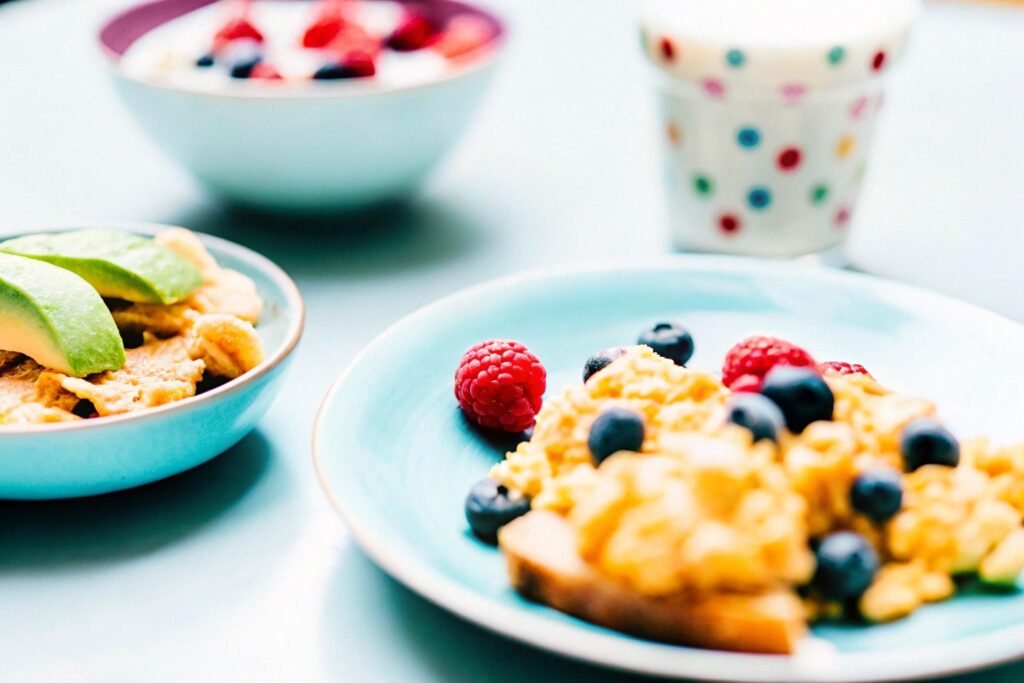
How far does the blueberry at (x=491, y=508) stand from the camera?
2.96 ft

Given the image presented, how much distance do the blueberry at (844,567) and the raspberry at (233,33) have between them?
1204 mm

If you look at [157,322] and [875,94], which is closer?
[157,322]

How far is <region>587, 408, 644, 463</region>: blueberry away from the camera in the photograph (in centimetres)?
88

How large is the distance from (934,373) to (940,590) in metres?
0.39

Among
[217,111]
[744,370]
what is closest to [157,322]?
[217,111]

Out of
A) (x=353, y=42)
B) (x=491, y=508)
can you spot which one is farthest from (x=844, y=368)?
(x=353, y=42)

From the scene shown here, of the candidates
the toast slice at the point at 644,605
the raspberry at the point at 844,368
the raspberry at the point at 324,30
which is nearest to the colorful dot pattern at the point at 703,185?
the raspberry at the point at 844,368

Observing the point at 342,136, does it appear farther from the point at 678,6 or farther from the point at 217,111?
the point at 678,6

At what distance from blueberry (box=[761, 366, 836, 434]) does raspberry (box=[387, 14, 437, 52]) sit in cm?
104

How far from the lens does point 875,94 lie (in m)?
1.44

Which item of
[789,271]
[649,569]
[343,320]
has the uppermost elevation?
[649,569]

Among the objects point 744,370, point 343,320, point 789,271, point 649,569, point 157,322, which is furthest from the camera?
point 343,320

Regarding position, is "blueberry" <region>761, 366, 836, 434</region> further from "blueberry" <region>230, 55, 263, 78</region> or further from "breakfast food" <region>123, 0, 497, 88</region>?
"blueberry" <region>230, 55, 263, 78</region>

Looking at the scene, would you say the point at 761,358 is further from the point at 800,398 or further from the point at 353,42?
the point at 353,42
